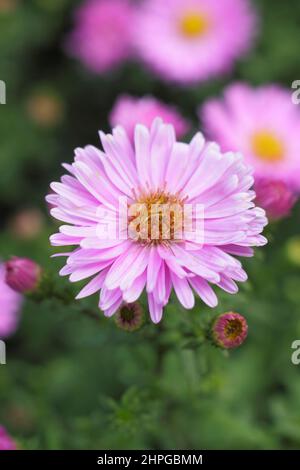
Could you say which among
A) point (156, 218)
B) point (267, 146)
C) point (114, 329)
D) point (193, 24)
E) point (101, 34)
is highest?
point (193, 24)

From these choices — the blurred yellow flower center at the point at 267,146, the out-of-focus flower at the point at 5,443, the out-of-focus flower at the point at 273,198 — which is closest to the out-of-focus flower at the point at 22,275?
the out-of-focus flower at the point at 5,443

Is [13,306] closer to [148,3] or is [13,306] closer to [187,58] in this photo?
[187,58]

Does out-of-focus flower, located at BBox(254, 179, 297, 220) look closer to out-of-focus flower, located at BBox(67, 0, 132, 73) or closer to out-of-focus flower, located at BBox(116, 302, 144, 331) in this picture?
out-of-focus flower, located at BBox(116, 302, 144, 331)

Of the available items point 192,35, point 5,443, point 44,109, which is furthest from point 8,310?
point 192,35

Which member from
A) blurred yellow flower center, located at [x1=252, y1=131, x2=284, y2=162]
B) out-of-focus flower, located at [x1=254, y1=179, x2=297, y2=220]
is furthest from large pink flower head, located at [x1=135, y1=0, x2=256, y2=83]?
out-of-focus flower, located at [x1=254, y1=179, x2=297, y2=220]

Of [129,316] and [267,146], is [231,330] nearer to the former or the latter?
[129,316]

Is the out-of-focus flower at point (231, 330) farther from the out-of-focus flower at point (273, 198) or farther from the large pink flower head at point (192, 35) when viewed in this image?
the large pink flower head at point (192, 35)
